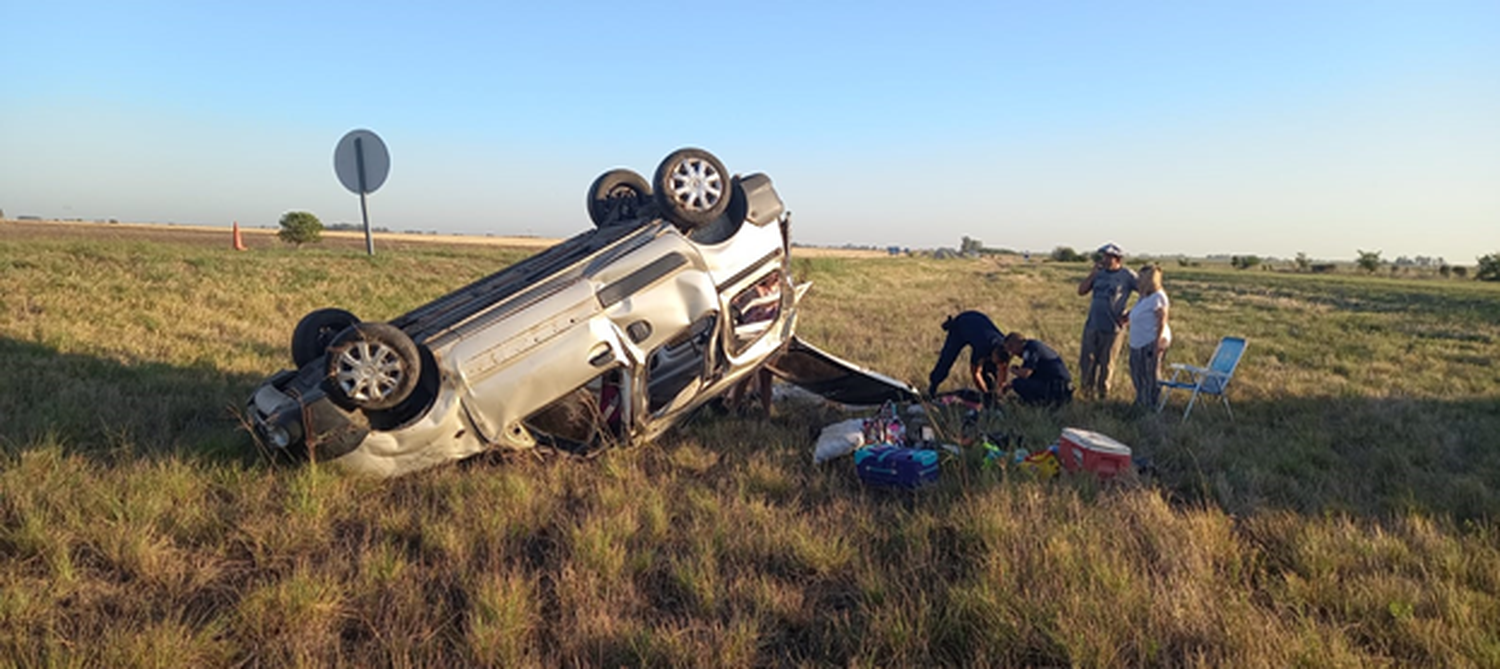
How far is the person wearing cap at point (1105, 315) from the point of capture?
729cm

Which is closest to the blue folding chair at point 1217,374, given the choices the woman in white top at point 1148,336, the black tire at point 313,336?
the woman in white top at point 1148,336

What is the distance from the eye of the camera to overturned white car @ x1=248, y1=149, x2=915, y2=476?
359cm

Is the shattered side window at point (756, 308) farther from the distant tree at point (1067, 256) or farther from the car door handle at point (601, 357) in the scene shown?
the distant tree at point (1067, 256)

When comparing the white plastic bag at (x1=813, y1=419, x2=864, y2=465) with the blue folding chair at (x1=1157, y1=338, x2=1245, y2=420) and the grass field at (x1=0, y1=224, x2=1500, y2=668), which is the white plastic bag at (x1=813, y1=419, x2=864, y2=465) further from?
the blue folding chair at (x1=1157, y1=338, x2=1245, y2=420)

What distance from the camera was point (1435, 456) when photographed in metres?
5.15

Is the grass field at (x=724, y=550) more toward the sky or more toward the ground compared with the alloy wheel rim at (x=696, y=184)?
more toward the ground

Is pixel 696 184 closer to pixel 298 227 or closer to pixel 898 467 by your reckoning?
pixel 898 467

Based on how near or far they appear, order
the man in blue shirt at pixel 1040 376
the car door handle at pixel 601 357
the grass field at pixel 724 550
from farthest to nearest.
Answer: the man in blue shirt at pixel 1040 376
the car door handle at pixel 601 357
the grass field at pixel 724 550

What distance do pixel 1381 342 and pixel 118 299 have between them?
19814 millimetres

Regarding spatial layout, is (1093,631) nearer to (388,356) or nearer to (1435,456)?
(388,356)

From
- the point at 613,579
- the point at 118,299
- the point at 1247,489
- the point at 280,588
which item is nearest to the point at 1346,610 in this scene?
the point at 1247,489

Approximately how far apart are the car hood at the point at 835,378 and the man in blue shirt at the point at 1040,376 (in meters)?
1.19

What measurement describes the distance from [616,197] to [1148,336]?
504 centimetres

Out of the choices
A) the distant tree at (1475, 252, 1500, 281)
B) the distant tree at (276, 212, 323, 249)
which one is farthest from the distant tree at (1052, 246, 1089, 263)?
the distant tree at (276, 212, 323, 249)
